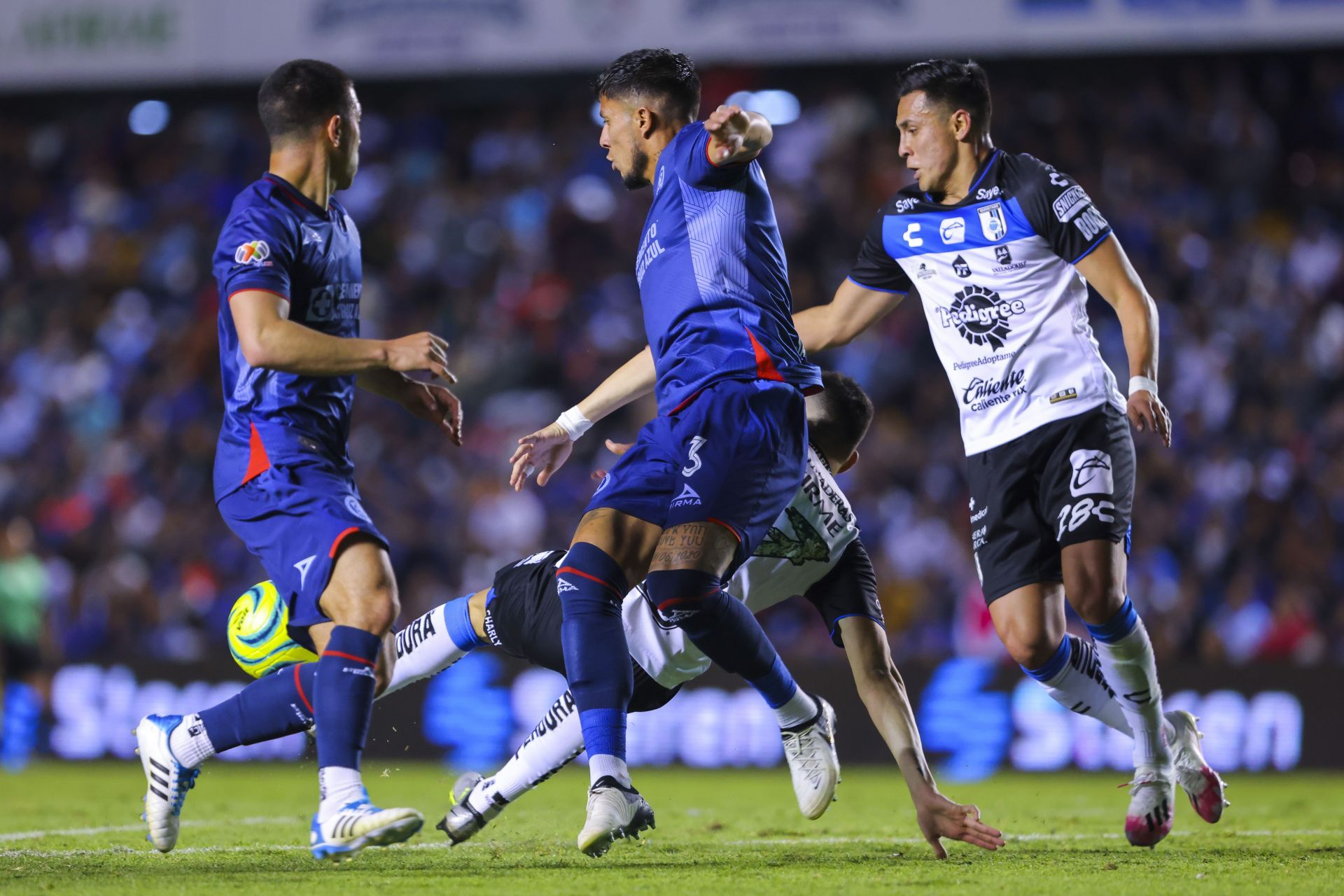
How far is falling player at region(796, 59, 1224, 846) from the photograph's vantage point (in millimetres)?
4797

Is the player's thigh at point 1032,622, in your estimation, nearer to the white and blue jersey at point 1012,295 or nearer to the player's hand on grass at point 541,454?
the white and blue jersey at point 1012,295

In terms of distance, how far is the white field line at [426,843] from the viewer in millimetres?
4836

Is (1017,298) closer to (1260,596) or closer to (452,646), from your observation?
(452,646)

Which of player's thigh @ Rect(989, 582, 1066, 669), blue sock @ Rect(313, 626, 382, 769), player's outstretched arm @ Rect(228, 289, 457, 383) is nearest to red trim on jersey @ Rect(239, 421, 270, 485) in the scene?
player's outstretched arm @ Rect(228, 289, 457, 383)

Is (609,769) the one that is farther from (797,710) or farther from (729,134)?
(729,134)

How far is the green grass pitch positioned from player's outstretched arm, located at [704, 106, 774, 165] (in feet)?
6.91

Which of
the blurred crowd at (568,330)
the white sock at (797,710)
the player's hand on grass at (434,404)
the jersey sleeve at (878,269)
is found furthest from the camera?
the blurred crowd at (568,330)

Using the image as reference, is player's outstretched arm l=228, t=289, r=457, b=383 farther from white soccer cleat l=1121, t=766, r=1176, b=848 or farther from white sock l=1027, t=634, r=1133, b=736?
white soccer cleat l=1121, t=766, r=1176, b=848

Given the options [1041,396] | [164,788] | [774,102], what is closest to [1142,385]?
[1041,396]

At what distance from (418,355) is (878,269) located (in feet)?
6.60

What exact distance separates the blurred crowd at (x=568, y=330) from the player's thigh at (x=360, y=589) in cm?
717

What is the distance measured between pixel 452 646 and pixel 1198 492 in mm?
8268

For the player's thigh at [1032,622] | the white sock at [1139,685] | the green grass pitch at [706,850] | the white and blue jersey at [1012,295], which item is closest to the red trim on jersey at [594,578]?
the green grass pitch at [706,850]

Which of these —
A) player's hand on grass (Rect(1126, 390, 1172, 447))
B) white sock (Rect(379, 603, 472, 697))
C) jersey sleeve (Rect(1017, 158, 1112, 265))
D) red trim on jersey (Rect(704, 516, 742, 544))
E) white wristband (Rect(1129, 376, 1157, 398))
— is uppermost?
jersey sleeve (Rect(1017, 158, 1112, 265))
